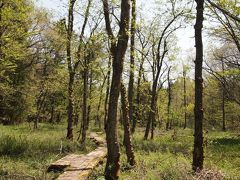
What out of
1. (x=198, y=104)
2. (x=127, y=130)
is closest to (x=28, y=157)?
(x=127, y=130)

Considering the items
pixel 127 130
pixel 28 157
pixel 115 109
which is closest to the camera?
pixel 115 109

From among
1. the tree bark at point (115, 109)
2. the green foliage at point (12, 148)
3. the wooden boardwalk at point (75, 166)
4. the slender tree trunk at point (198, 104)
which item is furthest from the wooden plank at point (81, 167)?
the slender tree trunk at point (198, 104)

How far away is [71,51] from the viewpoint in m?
21.5

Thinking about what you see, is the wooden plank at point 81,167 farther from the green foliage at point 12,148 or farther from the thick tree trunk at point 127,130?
the green foliage at point 12,148

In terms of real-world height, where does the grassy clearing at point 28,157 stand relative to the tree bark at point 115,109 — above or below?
below

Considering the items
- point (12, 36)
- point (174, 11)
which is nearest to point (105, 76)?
point (174, 11)

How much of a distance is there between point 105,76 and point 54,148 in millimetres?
22199

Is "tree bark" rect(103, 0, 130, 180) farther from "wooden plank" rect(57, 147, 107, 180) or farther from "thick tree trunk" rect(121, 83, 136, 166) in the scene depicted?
"thick tree trunk" rect(121, 83, 136, 166)

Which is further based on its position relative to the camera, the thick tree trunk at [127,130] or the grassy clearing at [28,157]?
the thick tree trunk at [127,130]

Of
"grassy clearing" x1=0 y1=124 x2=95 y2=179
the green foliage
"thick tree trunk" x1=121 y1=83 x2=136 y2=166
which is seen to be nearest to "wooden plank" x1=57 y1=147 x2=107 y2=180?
"grassy clearing" x1=0 y1=124 x2=95 y2=179

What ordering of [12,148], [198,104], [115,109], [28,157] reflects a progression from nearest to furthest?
1. [115,109]
2. [198,104]
3. [28,157]
4. [12,148]

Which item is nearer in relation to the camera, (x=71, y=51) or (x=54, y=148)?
(x=54, y=148)

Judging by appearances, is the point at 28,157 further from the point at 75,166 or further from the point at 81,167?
the point at 81,167

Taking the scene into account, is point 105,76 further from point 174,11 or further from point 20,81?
point 174,11
